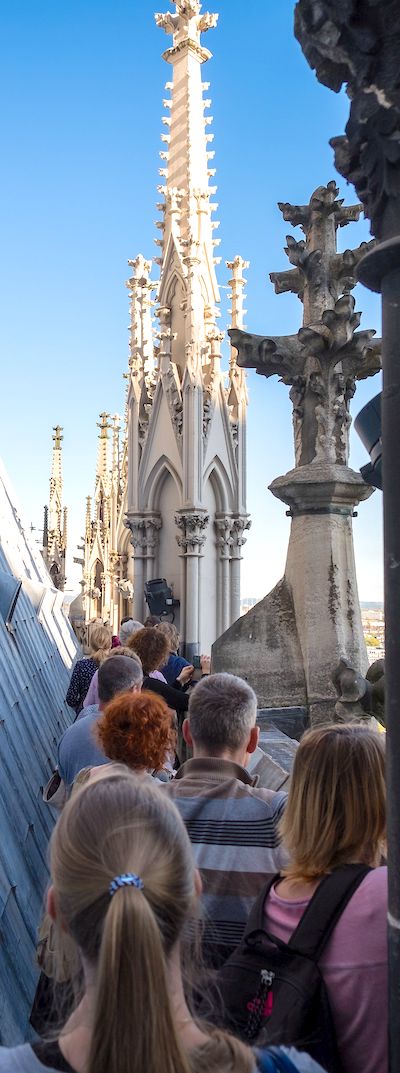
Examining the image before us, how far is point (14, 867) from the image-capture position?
3.65 meters

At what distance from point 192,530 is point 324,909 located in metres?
11.5

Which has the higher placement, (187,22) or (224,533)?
(187,22)

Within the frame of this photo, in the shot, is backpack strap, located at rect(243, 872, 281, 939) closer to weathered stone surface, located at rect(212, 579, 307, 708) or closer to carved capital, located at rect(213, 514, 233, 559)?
weathered stone surface, located at rect(212, 579, 307, 708)

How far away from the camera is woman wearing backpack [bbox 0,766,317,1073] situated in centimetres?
105

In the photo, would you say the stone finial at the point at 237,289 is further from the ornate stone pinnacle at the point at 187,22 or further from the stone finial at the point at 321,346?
the stone finial at the point at 321,346

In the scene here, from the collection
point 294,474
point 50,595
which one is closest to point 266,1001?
point 294,474

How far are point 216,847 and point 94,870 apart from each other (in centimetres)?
109

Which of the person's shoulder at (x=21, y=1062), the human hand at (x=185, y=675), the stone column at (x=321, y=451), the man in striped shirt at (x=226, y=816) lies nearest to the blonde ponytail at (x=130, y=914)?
the person's shoulder at (x=21, y=1062)

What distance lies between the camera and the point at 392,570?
4.80 ft

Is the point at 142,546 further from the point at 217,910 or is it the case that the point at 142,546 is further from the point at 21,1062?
the point at 21,1062

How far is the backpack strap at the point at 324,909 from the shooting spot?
155cm

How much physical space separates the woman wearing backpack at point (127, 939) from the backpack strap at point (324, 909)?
320mm

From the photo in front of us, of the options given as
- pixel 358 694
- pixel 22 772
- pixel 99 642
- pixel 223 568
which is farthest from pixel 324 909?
pixel 223 568

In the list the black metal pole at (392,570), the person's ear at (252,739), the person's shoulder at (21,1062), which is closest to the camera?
the person's shoulder at (21,1062)
